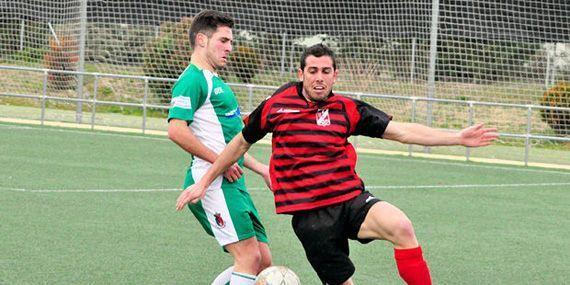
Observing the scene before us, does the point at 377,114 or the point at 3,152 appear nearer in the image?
the point at 377,114

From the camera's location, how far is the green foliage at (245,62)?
23.2 m

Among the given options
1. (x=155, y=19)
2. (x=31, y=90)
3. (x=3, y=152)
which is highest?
(x=155, y=19)

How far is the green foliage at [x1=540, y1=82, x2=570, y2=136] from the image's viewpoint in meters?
19.0

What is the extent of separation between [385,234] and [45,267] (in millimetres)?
2915

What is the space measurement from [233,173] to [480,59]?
591 inches

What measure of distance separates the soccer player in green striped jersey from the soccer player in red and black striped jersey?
0.17m

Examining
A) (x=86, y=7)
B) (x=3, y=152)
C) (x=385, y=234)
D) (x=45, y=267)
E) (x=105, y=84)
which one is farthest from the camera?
(x=105, y=84)

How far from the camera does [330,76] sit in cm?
581

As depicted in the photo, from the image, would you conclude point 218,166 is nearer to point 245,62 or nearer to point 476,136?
point 476,136

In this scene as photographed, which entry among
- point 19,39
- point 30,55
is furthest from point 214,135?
point 19,39

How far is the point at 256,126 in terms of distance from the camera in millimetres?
5910

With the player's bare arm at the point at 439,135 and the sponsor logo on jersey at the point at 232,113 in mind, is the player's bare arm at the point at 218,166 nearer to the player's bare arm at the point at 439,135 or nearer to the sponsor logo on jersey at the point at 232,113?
the sponsor logo on jersey at the point at 232,113

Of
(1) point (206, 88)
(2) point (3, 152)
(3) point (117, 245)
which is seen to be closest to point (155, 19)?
(2) point (3, 152)

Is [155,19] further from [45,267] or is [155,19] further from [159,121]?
[45,267]
